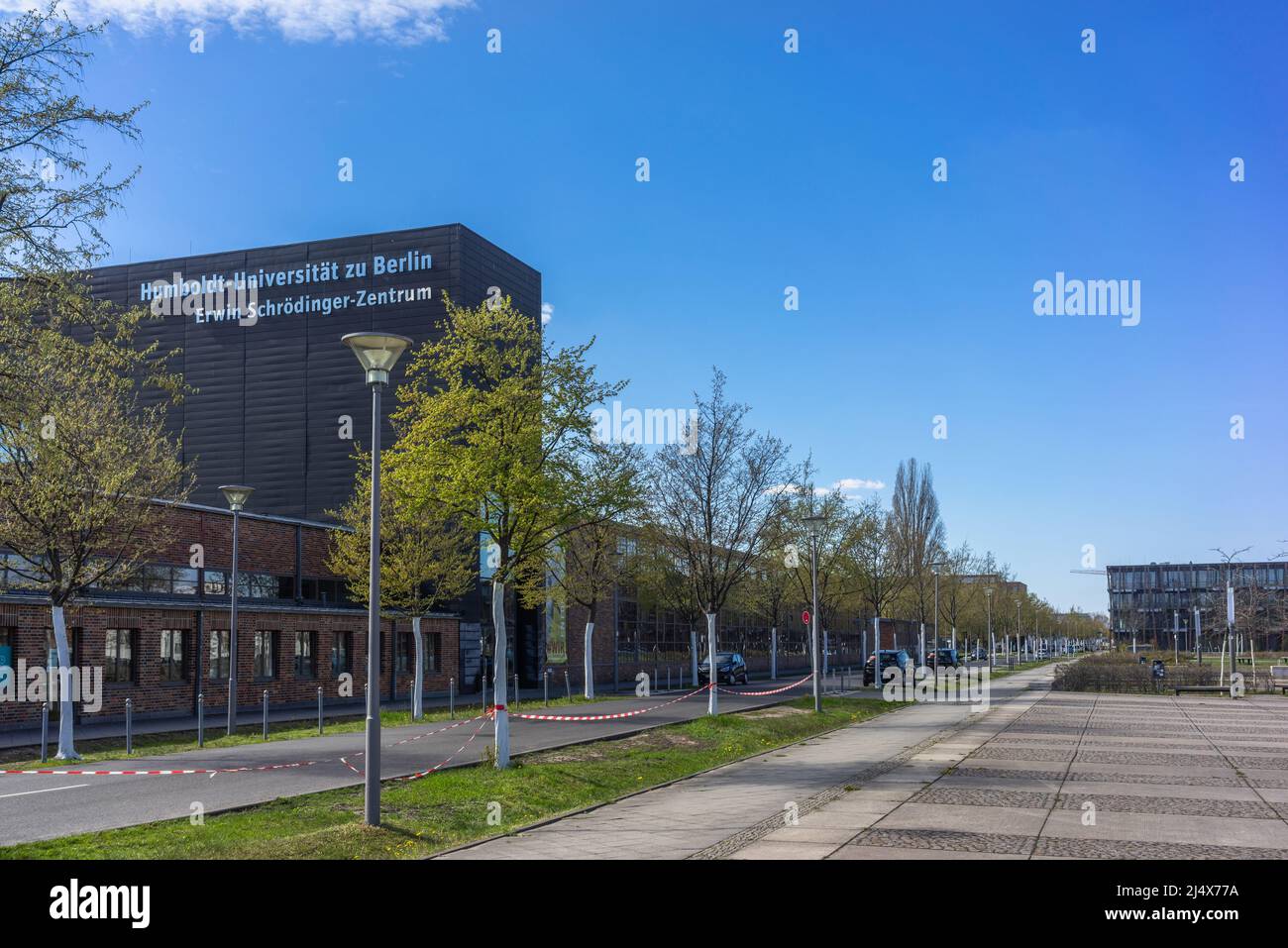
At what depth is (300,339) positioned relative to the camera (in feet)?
175

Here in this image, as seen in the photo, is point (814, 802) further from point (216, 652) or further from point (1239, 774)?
point (216, 652)

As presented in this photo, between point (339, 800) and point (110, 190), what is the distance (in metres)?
7.72

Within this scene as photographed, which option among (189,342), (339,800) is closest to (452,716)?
(339,800)

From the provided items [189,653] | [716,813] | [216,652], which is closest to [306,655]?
[216,652]

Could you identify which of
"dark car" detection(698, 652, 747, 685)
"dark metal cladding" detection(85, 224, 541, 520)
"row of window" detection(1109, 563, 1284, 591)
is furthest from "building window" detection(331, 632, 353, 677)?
"row of window" detection(1109, 563, 1284, 591)

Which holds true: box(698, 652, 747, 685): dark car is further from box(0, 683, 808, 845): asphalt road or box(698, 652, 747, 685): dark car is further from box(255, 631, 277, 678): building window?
box(0, 683, 808, 845): asphalt road

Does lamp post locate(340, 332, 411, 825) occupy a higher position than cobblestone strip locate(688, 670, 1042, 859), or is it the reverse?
lamp post locate(340, 332, 411, 825)

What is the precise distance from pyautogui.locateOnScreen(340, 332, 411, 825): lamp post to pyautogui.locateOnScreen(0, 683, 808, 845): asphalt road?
2743 millimetres

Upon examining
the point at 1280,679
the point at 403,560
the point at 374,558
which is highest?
the point at 403,560

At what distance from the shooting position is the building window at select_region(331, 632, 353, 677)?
3953cm

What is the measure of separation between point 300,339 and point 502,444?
3889cm

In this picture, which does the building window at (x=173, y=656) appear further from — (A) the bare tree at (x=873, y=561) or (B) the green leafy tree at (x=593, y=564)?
(A) the bare tree at (x=873, y=561)
